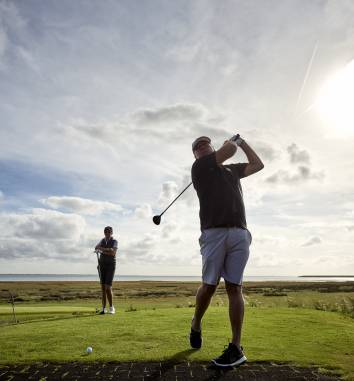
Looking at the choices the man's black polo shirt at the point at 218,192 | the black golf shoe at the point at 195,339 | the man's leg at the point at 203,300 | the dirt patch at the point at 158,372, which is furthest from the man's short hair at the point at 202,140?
the dirt patch at the point at 158,372

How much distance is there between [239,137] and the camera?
5363mm

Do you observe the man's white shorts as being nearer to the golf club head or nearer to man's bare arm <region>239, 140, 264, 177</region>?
man's bare arm <region>239, 140, 264, 177</region>

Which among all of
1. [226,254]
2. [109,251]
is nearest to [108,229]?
[109,251]

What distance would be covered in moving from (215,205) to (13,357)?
3164mm

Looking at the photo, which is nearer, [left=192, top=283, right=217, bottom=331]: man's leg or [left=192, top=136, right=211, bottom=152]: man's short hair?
[left=192, top=283, right=217, bottom=331]: man's leg

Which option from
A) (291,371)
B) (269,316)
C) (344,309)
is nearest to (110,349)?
(291,371)

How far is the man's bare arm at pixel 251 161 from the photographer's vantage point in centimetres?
538

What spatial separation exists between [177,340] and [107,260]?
587cm

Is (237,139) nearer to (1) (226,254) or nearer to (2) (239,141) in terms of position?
(2) (239,141)

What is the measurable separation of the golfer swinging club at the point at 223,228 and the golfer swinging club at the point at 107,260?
6153 mm

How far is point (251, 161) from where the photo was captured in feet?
17.7

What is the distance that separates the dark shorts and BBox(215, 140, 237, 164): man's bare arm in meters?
6.96

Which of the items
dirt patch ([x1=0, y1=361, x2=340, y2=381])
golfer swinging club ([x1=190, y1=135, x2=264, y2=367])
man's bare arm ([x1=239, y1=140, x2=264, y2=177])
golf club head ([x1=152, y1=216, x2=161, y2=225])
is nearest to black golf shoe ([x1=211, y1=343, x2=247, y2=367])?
dirt patch ([x1=0, y1=361, x2=340, y2=381])

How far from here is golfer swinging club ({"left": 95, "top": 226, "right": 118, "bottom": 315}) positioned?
11133mm
